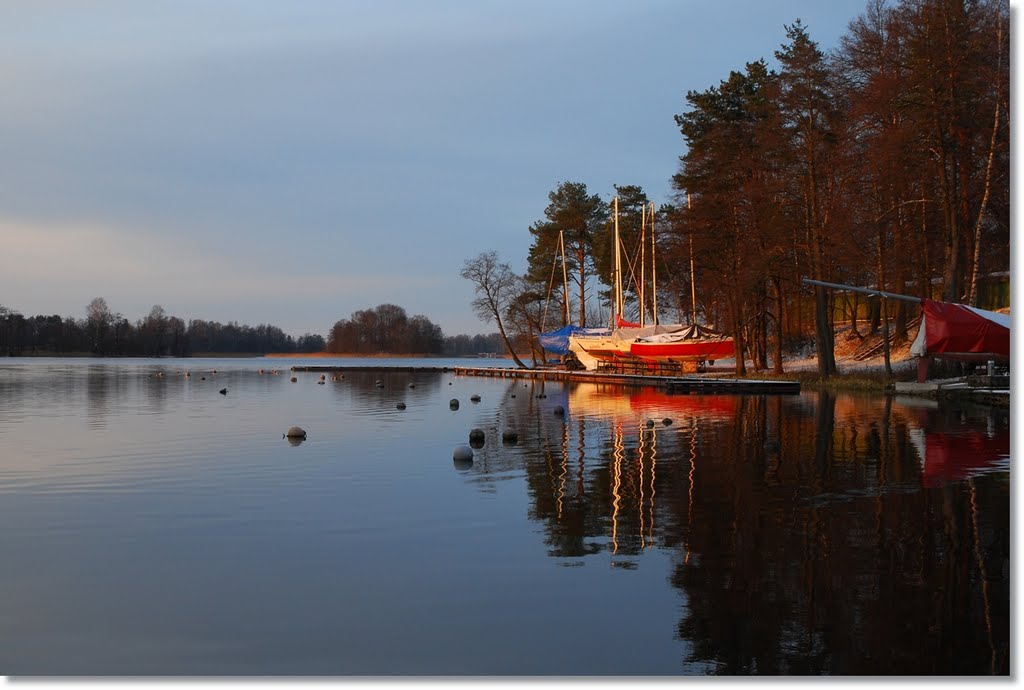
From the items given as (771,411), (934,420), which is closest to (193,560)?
(934,420)

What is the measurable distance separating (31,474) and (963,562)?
16357mm

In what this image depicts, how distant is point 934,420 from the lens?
2655cm

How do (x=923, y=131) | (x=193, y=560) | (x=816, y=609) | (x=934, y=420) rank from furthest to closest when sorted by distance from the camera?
1. (x=923, y=131)
2. (x=934, y=420)
3. (x=193, y=560)
4. (x=816, y=609)

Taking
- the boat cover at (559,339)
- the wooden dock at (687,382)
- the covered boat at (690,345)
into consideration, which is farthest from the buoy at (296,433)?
the boat cover at (559,339)

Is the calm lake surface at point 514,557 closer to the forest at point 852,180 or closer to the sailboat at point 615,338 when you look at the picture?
the forest at point 852,180

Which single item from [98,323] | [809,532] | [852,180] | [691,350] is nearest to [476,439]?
[809,532]

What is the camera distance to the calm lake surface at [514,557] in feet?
23.9

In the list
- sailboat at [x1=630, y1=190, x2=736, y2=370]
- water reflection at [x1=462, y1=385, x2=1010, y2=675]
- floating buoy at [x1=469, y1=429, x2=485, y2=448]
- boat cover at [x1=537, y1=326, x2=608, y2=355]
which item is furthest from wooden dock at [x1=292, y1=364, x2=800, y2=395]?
floating buoy at [x1=469, y1=429, x2=485, y2=448]

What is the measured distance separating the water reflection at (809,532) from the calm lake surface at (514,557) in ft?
0.14

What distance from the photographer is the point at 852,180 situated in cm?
3916

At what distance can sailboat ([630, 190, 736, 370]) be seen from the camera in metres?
55.8

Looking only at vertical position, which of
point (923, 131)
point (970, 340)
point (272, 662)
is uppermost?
point (923, 131)

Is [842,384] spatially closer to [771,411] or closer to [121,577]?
[771,411]

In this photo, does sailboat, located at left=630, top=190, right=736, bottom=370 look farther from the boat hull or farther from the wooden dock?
the wooden dock
